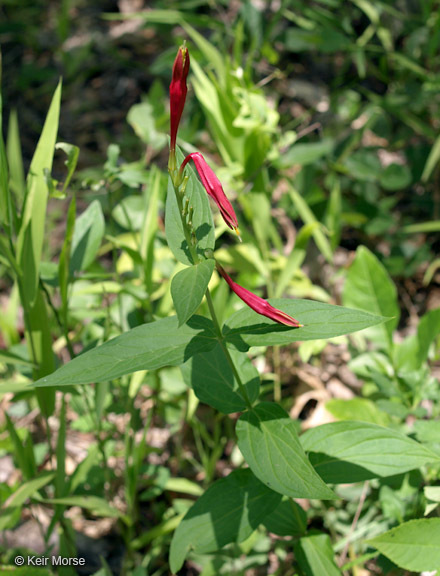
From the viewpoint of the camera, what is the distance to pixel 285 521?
98 cm

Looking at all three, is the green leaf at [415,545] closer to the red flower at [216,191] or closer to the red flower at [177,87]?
the red flower at [216,191]

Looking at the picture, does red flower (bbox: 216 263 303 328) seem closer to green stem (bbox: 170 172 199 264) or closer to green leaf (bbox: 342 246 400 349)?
green stem (bbox: 170 172 199 264)

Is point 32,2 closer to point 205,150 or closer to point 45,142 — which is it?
point 205,150

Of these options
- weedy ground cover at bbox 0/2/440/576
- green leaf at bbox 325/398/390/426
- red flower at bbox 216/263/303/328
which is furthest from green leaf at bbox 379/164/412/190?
red flower at bbox 216/263/303/328

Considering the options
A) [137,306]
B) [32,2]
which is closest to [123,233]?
[137,306]

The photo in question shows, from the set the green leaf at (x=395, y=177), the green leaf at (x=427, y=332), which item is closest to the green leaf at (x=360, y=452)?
the green leaf at (x=427, y=332)

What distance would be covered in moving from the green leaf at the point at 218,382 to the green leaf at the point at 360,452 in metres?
0.14

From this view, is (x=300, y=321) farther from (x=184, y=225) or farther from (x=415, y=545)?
(x=415, y=545)

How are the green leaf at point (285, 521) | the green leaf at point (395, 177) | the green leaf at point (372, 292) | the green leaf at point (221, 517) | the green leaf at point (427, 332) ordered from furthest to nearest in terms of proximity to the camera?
the green leaf at point (395, 177)
the green leaf at point (372, 292)
the green leaf at point (427, 332)
the green leaf at point (285, 521)
the green leaf at point (221, 517)

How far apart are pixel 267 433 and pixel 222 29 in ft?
5.32

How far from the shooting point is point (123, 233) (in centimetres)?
187

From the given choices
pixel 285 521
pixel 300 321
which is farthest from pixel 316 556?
pixel 300 321

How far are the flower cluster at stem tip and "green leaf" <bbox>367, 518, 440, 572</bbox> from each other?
0.43 metres

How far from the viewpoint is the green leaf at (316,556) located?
35.4 inches
